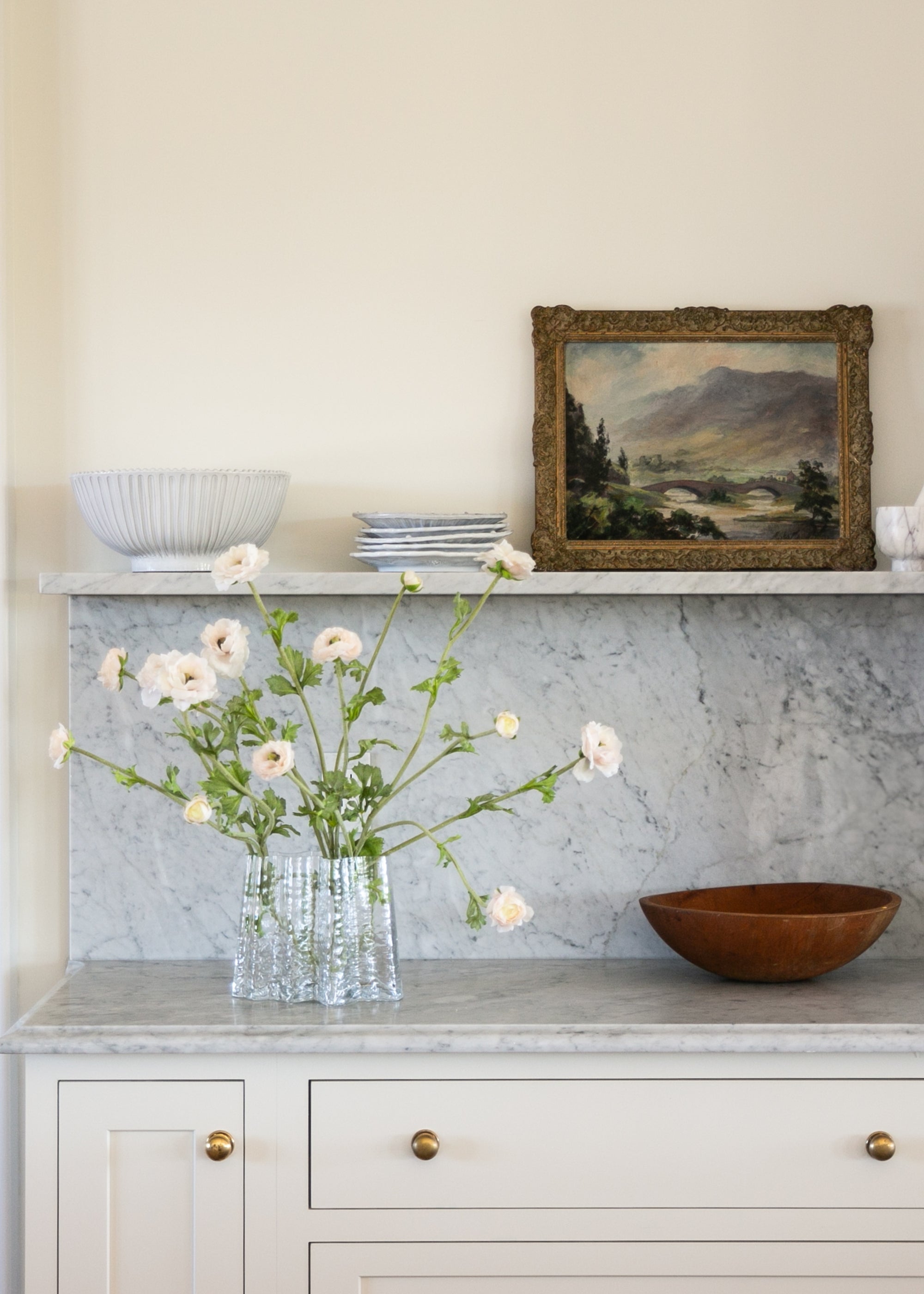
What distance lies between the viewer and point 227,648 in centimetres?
155

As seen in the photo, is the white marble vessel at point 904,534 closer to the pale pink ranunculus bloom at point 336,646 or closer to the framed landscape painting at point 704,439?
the framed landscape painting at point 704,439

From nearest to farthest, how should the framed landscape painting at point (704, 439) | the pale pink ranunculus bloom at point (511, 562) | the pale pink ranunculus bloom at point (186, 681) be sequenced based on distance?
the pale pink ranunculus bloom at point (186, 681), the pale pink ranunculus bloom at point (511, 562), the framed landscape painting at point (704, 439)

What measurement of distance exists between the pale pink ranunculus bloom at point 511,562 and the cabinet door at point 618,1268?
835 mm

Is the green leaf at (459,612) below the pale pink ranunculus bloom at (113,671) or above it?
above

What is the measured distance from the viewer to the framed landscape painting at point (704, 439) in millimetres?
1924

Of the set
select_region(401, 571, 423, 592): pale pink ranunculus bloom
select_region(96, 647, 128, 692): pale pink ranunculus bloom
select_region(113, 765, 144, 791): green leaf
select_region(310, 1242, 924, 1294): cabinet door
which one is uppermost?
select_region(401, 571, 423, 592): pale pink ranunculus bloom

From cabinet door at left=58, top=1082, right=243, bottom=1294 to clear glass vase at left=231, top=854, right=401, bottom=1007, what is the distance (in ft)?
0.56

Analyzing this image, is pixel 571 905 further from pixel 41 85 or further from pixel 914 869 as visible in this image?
pixel 41 85

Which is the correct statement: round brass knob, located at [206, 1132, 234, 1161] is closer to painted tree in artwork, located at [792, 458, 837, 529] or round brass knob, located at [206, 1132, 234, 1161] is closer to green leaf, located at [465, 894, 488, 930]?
green leaf, located at [465, 894, 488, 930]

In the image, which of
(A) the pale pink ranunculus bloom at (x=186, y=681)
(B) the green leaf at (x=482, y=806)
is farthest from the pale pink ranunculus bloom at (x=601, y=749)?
(A) the pale pink ranunculus bloom at (x=186, y=681)

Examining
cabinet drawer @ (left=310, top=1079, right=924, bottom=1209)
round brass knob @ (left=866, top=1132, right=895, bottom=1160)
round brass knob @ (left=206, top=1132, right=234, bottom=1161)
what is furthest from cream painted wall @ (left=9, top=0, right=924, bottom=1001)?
round brass knob @ (left=866, top=1132, right=895, bottom=1160)

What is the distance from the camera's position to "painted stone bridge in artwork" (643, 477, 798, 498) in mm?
1937

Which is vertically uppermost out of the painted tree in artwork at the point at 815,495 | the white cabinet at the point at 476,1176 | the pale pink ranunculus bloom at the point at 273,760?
the painted tree in artwork at the point at 815,495

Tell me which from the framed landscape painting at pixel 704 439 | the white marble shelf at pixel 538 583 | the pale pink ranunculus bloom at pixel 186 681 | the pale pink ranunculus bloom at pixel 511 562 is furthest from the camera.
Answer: the framed landscape painting at pixel 704 439
